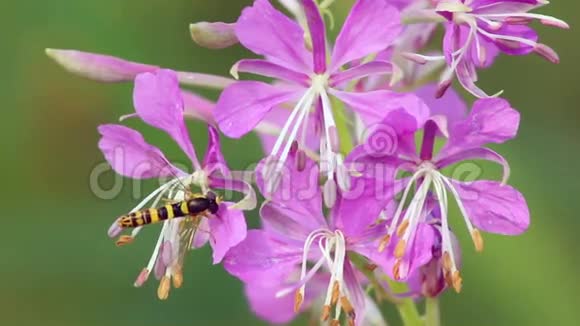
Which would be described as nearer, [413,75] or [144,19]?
[413,75]

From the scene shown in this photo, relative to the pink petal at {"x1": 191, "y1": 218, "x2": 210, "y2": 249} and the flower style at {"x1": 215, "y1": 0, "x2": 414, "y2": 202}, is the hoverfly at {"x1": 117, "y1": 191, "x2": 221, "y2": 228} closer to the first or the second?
the pink petal at {"x1": 191, "y1": 218, "x2": 210, "y2": 249}

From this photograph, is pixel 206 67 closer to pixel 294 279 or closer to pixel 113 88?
pixel 113 88

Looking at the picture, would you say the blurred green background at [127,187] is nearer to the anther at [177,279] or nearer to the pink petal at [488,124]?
the anther at [177,279]

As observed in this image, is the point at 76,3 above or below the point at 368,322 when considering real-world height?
above

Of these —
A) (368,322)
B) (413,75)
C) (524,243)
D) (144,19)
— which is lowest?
(368,322)

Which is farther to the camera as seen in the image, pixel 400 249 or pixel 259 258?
pixel 259 258

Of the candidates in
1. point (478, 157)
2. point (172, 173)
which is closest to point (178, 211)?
point (172, 173)

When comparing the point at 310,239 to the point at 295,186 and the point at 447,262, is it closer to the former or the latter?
the point at 295,186

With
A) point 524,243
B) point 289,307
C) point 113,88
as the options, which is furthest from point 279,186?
point 113,88

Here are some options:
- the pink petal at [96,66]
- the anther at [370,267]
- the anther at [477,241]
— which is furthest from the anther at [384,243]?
the pink petal at [96,66]
